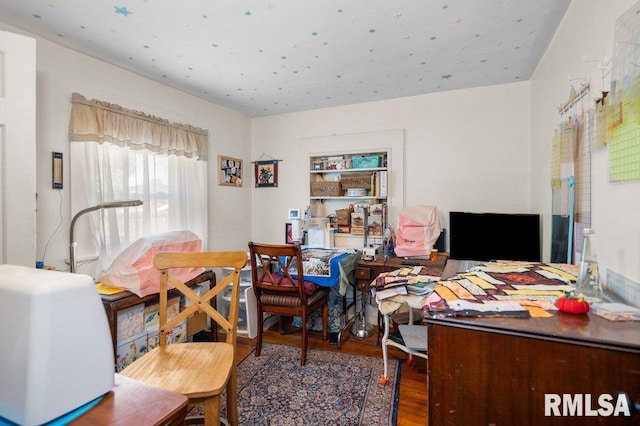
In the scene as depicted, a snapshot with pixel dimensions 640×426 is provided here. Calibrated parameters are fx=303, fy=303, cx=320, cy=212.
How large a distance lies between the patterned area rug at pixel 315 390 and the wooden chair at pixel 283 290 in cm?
16

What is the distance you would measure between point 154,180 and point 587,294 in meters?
2.87

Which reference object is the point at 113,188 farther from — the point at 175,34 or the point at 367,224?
the point at 367,224

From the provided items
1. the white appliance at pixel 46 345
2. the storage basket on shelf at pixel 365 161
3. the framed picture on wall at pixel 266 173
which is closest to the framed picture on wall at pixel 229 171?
the framed picture on wall at pixel 266 173

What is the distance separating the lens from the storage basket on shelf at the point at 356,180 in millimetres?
3209

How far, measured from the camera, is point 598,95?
1276 millimetres

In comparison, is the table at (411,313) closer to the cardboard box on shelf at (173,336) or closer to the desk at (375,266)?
the desk at (375,266)

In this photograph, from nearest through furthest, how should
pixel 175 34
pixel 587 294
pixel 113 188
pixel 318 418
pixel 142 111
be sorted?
pixel 587 294
pixel 318 418
pixel 175 34
pixel 113 188
pixel 142 111

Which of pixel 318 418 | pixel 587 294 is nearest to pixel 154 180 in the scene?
pixel 318 418

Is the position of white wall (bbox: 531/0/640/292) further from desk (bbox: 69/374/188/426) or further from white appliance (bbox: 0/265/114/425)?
white appliance (bbox: 0/265/114/425)

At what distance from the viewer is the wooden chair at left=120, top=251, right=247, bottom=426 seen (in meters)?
1.21

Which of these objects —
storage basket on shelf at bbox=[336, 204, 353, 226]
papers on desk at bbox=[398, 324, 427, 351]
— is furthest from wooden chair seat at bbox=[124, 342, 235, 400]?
storage basket on shelf at bbox=[336, 204, 353, 226]

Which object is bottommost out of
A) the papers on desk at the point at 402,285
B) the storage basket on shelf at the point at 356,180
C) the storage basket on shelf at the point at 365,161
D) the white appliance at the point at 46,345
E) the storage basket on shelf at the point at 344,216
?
the papers on desk at the point at 402,285

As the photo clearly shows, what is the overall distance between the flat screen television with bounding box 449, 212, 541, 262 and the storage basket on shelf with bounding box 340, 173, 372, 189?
0.93 meters

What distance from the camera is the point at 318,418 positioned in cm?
174
